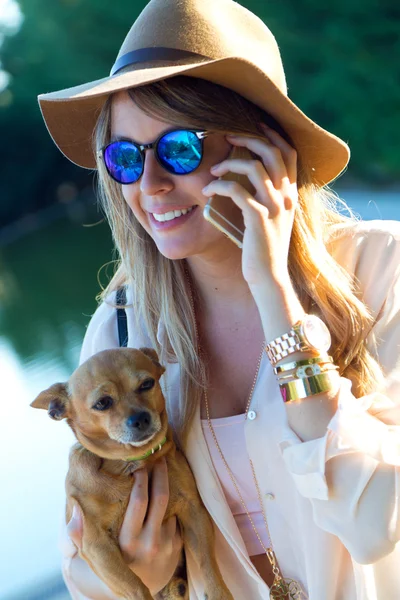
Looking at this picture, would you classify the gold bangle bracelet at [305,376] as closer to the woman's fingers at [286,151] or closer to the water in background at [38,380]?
the woman's fingers at [286,151]

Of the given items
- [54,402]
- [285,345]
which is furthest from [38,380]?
[285,345]

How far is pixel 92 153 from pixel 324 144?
58cm

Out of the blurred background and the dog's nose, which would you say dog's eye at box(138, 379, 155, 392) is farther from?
the blurred background

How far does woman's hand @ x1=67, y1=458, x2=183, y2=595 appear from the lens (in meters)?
1.22

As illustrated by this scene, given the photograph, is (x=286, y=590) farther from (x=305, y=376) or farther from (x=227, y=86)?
(x=227, y=86)

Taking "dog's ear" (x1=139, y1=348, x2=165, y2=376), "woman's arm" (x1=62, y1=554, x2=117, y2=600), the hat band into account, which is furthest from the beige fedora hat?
"woman's arm" (x1=62, y1=554, x2=117, y2=600)

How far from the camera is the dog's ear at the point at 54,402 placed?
1373 mm

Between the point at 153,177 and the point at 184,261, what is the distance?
12.7 inches

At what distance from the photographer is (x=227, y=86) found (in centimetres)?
110

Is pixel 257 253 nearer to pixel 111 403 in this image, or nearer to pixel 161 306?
pixel 161 306

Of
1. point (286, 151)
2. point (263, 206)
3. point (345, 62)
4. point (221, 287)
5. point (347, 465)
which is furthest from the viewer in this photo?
point (345, 62)

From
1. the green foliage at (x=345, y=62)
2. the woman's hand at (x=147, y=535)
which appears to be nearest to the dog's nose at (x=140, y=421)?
the woman's hand at (x=147, y=535)

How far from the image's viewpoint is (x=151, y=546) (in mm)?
1214

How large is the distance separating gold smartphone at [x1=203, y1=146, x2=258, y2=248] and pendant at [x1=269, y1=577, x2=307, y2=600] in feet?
2.10
